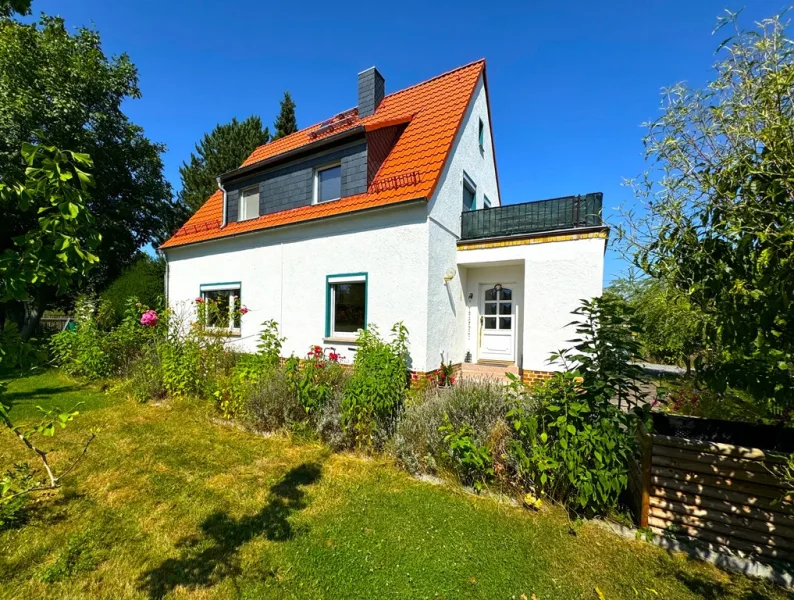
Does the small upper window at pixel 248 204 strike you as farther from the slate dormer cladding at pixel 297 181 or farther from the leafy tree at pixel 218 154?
the leafy tree at pixel 218 154

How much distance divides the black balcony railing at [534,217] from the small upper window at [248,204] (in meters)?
6.60

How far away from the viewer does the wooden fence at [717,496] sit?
Result: 2.79 meters

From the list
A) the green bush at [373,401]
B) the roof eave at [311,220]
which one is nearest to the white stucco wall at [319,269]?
the roof eave at [311,220]

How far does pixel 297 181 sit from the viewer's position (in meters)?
9.39

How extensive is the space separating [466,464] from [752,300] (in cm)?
317

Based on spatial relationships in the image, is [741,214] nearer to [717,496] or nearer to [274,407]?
[717,496]

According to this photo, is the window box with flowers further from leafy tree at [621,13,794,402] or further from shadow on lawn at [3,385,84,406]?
leafy tree at [621,13,794,402]

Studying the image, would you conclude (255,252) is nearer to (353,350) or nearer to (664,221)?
(353,350)

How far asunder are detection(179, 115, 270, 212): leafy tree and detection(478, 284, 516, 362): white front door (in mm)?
20104

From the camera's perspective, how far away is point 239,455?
4.88 m

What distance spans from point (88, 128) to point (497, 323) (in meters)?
20.1

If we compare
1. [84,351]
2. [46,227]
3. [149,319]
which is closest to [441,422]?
[46,227]

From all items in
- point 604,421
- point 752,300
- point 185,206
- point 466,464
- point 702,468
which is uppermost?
point 185,206

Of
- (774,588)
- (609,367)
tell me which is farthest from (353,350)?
(774,588)
